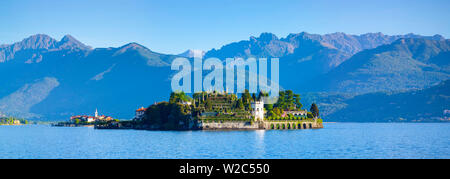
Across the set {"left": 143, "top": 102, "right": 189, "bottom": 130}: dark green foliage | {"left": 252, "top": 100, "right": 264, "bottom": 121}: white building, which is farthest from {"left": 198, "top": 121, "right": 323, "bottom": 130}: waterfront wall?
→ {"left": 143, "top": 102, "right": 189, "bottom": 130}: dark green foliage

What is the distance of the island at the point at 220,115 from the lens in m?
155

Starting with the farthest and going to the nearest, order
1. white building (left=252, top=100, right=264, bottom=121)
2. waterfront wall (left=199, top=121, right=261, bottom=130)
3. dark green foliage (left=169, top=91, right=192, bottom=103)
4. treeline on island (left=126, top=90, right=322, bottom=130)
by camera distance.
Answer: dark green foliage (left=169, top=91, right=192, bottom=103) → white building (left=252, top=100, right=264, bottom=121) → treeline on island (left=126, top=90, right=322, bottom=130) → waterfront wall (left=199, top=121, right=261, bottom=130)

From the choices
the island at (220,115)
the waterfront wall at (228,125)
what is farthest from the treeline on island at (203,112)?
the waterfront wall at (228,125)

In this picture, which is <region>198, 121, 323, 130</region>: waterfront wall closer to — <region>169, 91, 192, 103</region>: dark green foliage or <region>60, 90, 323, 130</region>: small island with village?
<region>60, 90, 323, 130</region>: small island with village

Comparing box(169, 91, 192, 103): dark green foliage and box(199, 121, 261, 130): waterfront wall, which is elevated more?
box(169, 91, 192, 103): dark green foliage

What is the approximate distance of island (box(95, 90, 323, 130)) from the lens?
155 metres

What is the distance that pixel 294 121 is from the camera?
17962 cm

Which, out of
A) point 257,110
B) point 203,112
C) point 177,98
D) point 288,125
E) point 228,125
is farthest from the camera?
point 177,98

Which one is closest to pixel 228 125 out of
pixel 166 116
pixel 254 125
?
pixel 254 125

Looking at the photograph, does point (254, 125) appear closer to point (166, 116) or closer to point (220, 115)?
point (220, 115)

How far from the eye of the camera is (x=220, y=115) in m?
157
